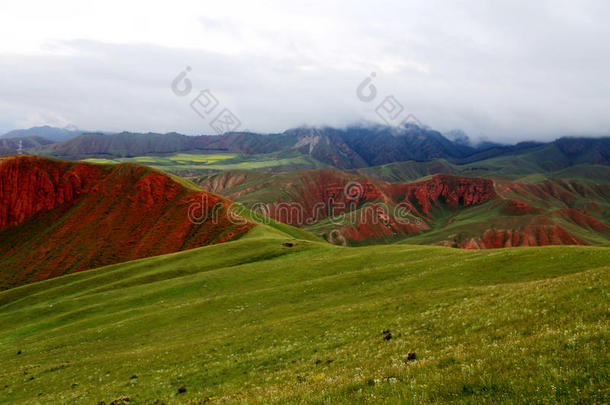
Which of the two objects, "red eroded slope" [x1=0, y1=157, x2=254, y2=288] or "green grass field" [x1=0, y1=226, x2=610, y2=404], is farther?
"red eroded slope" [x1=0, y1=157, x2=254, y2=288]

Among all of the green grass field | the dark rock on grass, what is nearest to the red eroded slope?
the green grass field

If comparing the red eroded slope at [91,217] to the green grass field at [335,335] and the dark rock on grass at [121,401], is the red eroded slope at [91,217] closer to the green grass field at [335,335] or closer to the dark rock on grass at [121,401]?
the green grass field at [335,335]

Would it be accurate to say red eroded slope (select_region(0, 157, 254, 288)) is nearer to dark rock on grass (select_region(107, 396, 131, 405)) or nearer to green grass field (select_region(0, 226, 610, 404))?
green grass field (select_region(0, 226, 610, 404))

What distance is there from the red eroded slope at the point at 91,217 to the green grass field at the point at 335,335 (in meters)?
55.9

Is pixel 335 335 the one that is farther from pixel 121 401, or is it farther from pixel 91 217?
pixel 91 217

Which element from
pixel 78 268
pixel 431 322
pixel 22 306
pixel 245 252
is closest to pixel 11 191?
pixel 78 268

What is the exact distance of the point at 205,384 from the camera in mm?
17328

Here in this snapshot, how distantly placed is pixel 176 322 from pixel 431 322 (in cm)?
2774

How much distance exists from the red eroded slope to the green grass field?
2200 inches

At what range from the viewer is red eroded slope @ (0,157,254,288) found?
10425 cm

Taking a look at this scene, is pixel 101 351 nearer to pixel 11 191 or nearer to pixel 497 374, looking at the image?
pixel 497 374

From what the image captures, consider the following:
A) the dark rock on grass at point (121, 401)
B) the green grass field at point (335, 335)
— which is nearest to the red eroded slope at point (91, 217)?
the green grass field at point (335, 335)

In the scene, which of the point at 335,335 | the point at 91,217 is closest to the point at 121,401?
the point at 335,335

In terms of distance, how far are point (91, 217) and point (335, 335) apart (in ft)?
415
